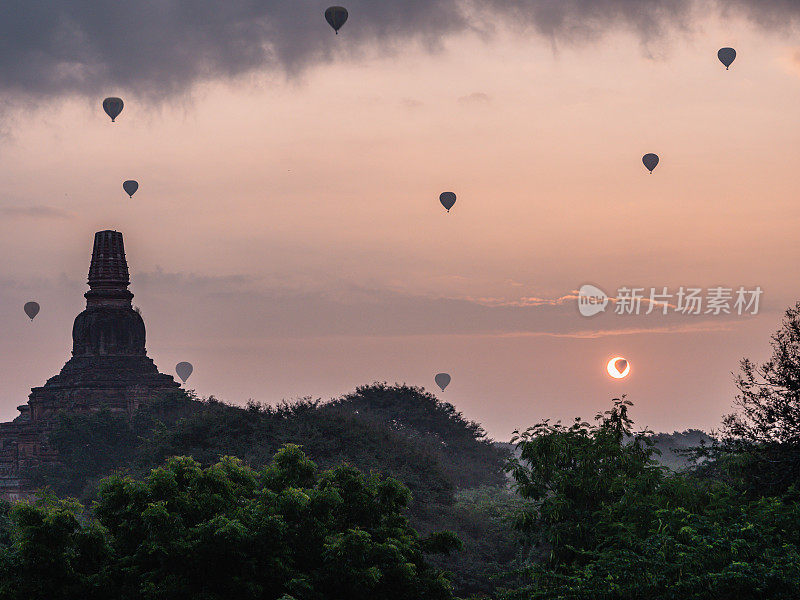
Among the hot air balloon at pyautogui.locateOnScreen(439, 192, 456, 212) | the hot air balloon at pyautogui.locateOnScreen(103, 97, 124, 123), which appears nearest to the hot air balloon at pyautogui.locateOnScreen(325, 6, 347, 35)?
the hot air balloon at pyautogui.locateOnScreen(439, 192, 456, 212)

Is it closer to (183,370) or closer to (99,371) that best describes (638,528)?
(99,371)

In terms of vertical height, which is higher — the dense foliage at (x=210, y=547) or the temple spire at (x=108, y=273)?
the temple spire at (x=108, y=273)

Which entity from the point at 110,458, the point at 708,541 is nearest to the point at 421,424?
the point at 110,458

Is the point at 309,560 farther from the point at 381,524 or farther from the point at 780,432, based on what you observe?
the point at 780,432

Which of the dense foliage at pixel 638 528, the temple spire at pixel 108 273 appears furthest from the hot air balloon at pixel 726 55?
the dense foliage at pixel 638 528

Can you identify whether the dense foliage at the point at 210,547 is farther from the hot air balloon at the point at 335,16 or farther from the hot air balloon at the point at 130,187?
the hot air balloon at the point at 130,187

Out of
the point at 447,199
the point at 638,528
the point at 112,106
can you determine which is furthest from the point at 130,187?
the point at 638,528
